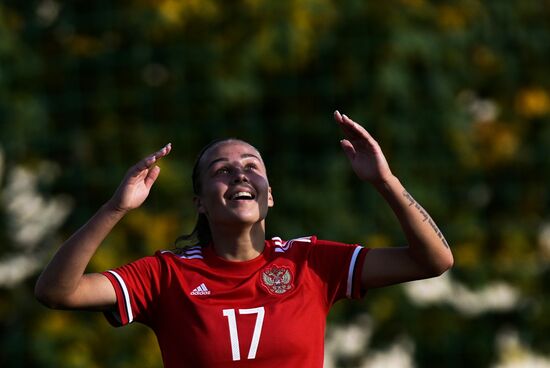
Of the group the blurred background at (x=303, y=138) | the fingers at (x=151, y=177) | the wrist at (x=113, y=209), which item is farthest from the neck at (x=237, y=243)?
the blurred background at (x=303, y=138)

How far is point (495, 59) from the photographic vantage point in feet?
27.2

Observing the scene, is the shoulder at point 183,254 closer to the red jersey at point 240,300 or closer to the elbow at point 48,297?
the red jersey at point 240,300

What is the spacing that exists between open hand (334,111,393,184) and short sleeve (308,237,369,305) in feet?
0.96

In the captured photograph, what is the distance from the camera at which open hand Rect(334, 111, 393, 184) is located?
3.50 meters

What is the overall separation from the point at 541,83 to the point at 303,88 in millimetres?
1662

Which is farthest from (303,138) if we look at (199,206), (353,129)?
(353,129)

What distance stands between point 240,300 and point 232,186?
352 millimetres

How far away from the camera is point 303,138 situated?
8.02m

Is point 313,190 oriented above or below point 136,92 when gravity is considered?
below

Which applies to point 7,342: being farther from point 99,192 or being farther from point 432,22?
point 432,22

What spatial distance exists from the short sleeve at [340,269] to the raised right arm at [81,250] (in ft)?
2.00

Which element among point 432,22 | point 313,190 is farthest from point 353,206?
point 432,22

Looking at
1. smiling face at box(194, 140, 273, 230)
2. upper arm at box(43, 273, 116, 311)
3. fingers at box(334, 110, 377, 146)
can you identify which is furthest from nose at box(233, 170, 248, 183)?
upper arm at box(43, 273, 116, 311)

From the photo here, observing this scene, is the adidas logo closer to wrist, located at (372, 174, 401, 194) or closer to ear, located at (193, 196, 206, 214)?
ear, located at (193, 196, 206, 214)
